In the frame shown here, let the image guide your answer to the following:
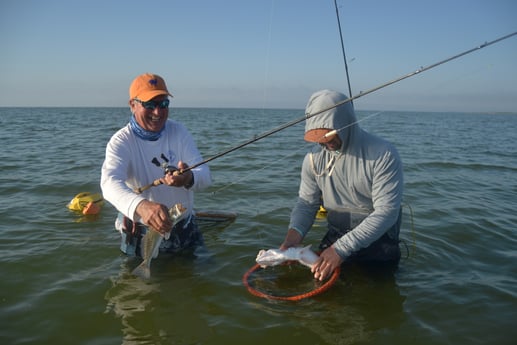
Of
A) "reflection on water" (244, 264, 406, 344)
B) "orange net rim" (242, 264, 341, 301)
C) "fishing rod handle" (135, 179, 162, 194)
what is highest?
"fishing rod handle" (135, 179, 162, 194)

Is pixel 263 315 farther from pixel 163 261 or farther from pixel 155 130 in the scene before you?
pixel 155 130

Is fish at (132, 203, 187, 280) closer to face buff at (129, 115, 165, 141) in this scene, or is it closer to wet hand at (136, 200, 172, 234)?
wet hand at (136, 200, 172, 234)

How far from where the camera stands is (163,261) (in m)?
5.23

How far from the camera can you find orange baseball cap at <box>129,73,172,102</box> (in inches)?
162

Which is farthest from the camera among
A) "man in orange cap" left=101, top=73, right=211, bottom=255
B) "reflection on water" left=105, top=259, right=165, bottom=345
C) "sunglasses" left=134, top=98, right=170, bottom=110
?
"sunglasses" left=134, top=98, right=170, bottom=110

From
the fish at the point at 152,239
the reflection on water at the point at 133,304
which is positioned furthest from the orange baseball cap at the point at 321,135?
the reflection on water at the point at 133,304

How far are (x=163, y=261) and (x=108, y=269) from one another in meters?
0.80

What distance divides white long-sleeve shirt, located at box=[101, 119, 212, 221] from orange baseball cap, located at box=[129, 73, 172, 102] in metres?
0.45

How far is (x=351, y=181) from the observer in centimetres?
433

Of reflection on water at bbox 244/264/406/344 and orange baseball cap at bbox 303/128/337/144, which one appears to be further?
orange baseball cap at bbox 303/128/337/144

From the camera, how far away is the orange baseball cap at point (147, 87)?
4.11m

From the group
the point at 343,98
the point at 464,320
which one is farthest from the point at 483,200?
the point at 343,98

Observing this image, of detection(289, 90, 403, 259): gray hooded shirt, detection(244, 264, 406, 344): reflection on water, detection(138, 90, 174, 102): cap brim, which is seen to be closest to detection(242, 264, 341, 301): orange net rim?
detection(244, 264, 406, 344): reflection on water

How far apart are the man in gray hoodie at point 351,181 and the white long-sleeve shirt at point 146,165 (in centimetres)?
146
